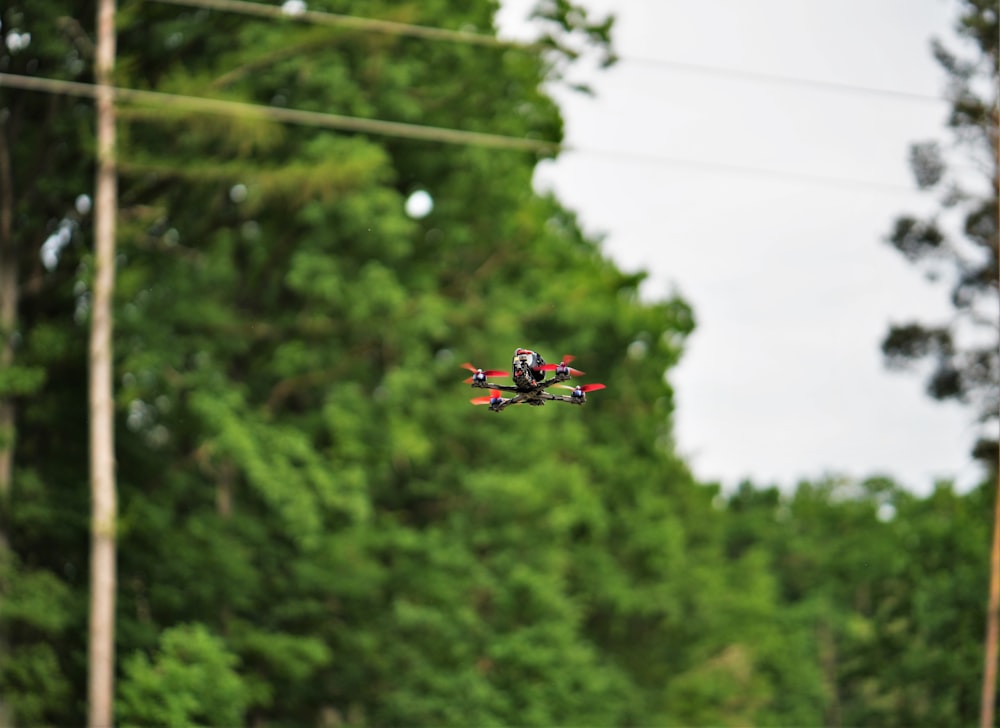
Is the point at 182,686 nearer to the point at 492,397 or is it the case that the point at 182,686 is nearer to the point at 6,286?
the point at 6,286

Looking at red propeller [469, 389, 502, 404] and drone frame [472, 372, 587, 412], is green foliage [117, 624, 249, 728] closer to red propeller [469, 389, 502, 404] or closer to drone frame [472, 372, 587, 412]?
red propeller [469, 389, 502, 404]

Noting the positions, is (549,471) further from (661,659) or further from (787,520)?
(787,520)

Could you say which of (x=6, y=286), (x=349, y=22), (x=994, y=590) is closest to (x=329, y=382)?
(x=6, y=286)

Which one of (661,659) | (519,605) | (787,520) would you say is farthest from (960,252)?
(787,520)

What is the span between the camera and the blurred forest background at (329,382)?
1848 cm

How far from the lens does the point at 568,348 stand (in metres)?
26.6

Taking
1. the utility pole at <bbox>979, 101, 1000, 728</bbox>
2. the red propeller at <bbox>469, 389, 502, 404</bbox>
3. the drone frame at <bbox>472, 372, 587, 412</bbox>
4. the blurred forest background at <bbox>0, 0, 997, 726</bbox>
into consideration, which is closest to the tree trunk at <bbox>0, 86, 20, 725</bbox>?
the blurred forest background at <bbox>0, 0, 997, 726</bbox>

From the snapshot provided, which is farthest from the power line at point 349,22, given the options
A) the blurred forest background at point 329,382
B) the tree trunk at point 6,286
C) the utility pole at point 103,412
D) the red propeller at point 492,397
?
the red propeller at point 492,397

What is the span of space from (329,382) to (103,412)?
290 inches

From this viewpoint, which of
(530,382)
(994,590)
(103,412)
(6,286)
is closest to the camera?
(530,382)

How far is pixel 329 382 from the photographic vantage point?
23.4 m

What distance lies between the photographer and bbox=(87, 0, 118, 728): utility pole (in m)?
16.0

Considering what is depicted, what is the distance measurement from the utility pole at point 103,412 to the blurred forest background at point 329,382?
36 cm

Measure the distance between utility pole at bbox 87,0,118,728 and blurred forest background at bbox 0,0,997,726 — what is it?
0.36m
